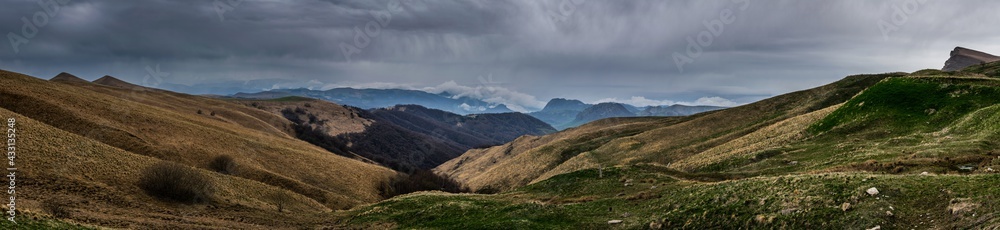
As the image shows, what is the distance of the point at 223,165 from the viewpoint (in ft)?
213

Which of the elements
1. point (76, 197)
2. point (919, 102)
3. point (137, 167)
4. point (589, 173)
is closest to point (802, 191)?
point (589, 173)

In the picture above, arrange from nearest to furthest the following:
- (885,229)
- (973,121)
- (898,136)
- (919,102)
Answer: (885,229)
(973,121)
(898,136)
(919,102)

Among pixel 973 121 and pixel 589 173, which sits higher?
pixel 973 121

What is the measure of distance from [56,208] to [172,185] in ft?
43.6

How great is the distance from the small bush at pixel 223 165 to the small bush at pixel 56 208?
34.0m

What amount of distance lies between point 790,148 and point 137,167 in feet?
213

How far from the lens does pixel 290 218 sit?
40.1 m

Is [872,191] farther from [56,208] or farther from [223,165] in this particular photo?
[223,165]

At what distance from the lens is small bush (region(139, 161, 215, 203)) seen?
39.5m

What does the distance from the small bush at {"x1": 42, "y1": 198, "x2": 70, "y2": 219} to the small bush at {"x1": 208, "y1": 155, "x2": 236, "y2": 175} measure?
34.0m

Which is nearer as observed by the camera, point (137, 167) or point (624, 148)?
point (137, 167)


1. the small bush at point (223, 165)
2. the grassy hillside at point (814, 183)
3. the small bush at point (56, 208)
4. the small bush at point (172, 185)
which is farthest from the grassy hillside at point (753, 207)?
the small bush at point (223, 165)

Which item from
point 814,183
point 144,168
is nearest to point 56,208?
point 144,168

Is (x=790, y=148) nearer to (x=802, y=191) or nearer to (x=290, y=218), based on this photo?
(x=802, y=191)
